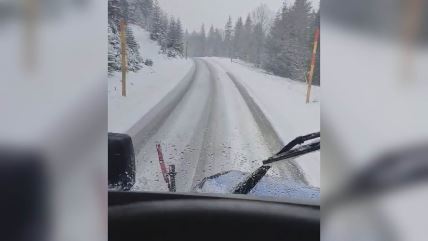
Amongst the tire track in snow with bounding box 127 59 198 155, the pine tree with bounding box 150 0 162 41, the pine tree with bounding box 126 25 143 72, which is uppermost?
the pine tree with bounding box 150 0 162 41

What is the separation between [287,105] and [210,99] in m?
0.40

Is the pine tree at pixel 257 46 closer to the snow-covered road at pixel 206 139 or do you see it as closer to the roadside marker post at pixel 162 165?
A: the snow-covered road at pixel 206 139

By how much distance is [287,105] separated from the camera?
2365mm

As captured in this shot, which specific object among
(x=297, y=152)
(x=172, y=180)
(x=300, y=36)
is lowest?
(x=172, y=180)

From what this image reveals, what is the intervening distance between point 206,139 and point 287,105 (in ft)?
1.49

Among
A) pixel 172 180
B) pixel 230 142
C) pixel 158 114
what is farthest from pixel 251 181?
pixel 158 114

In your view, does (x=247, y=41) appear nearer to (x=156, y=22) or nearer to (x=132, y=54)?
(x=156, y=22)

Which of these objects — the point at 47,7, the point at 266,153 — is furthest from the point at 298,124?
the point at 47,7

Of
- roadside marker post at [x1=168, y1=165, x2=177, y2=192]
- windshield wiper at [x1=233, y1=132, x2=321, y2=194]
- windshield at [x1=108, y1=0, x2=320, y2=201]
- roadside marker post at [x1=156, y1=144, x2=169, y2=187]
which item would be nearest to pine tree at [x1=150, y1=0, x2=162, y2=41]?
windshield at [x1=108, y1=0, x2=320, y2=201]

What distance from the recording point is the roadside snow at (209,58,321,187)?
7.66 feet

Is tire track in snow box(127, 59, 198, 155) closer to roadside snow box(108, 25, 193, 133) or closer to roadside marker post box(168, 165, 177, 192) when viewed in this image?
roadside snow box(108, 25, 193, 133)

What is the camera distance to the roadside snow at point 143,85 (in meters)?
2.33

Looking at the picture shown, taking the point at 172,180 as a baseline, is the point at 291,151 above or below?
above

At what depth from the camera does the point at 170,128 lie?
237 centimetres
